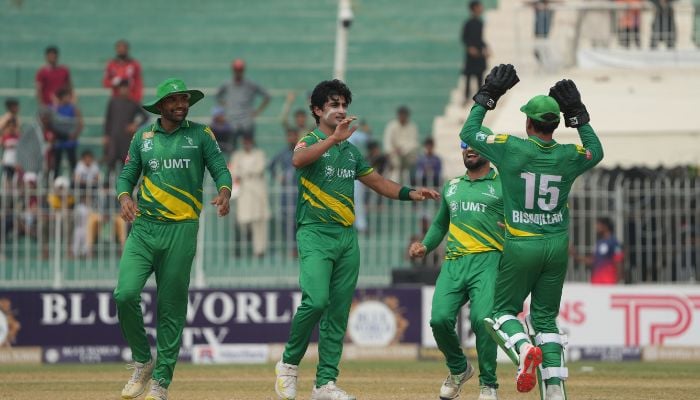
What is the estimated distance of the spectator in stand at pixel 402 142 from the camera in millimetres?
23312

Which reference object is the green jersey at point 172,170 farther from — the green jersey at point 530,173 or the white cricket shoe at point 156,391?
the green jersey at point 530,173

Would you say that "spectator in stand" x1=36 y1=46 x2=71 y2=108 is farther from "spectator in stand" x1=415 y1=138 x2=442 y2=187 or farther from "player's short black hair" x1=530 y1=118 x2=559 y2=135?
"player's short black hair" x1=530 y1=118 x2=559 y2=135

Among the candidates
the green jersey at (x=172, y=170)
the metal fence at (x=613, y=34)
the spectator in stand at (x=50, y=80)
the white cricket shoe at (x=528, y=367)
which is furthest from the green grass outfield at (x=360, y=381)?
the spectator in stand at (x=50, y=80)

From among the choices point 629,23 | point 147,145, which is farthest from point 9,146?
point 147,145

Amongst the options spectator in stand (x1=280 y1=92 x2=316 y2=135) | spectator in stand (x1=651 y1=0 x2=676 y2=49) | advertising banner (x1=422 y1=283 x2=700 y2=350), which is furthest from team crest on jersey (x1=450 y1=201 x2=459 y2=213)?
spectator in stand (x1=651 y1=0 x2=676 y2=49)

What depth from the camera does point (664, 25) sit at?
23.2 meters

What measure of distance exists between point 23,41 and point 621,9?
36.9 ft

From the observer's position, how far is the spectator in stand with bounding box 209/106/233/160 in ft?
77.2

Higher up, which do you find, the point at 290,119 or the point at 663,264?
the point at 290,119

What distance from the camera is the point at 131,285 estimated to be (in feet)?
37.6

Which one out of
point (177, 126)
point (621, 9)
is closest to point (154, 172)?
point (177, 126)

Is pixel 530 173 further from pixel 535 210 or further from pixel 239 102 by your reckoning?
pixel 239 102

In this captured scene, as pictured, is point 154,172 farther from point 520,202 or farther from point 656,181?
point 656,181

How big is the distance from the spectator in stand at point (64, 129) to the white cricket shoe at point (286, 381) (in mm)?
11901
